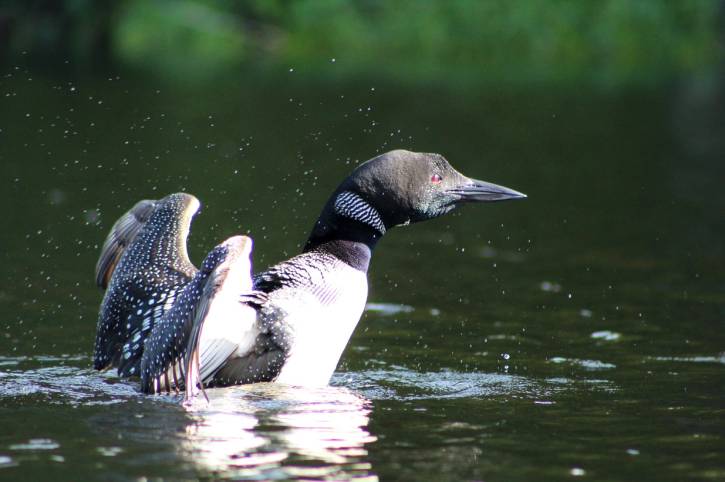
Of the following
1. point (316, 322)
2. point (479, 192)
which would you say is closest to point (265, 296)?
point (316, 322)

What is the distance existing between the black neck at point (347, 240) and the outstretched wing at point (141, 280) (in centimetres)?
78

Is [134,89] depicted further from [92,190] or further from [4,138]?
[92,190]

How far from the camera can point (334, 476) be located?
443cm

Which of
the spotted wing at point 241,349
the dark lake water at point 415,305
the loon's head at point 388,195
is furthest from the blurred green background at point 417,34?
the spotted wing at point 241,349

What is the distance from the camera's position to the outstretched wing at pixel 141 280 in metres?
6.18

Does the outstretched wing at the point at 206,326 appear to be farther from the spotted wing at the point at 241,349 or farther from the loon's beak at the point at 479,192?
the loon's beak at the point at 479,192

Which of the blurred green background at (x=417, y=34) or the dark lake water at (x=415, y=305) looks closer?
the dark lake water at (x=415, y=305)

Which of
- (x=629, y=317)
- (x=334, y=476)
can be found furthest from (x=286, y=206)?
(x=334, y=476)

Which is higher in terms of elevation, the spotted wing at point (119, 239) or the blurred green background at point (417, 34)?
the blurred green background at point (417, 34)

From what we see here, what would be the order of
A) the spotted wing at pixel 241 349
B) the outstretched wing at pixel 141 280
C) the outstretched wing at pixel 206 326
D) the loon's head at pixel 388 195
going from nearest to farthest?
the outstretched wing at pixel 206 326 < the spotted wing at pixel 241 349 < the loon's head at pixel 388 195 < the outstretched wing at pixel 141 280

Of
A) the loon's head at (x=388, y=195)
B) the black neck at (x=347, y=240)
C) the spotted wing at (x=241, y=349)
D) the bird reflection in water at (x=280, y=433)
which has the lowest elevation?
the bird reflection in water at (x=280, y=433)

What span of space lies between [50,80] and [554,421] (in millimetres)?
17775

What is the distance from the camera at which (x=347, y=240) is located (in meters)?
6.13

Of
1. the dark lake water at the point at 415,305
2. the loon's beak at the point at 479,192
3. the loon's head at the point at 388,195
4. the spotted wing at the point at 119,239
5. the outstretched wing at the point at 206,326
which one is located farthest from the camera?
the spotted wing at the point at 119,239
